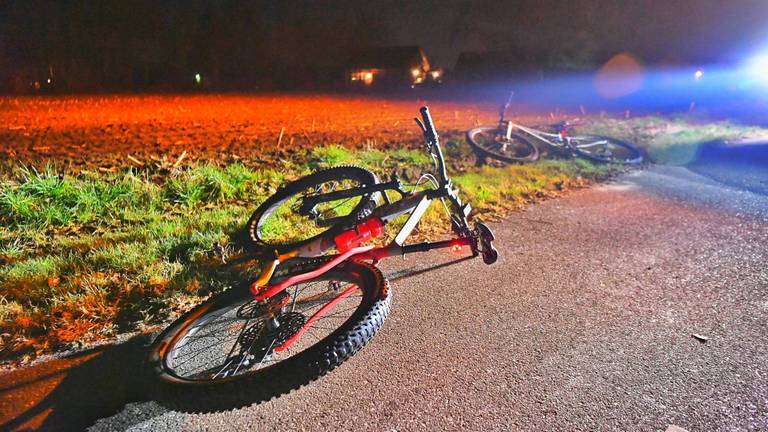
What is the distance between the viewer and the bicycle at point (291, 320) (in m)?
2.02

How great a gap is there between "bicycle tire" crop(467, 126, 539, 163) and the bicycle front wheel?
984mm

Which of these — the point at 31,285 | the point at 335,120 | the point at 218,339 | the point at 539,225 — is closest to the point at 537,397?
the point at 218,339

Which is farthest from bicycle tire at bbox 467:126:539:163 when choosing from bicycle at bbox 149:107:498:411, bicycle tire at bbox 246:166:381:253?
bicycle at bbox 149:107:498:411

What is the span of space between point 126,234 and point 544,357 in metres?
4.56

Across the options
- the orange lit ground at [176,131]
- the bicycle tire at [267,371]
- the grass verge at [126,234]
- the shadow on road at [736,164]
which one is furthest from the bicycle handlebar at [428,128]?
the shadow on road at [736,164]

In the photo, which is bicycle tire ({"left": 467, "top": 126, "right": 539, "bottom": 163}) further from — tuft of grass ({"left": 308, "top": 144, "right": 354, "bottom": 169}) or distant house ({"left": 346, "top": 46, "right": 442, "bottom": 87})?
distant house ({"left": 346, "top": 46, "right": 442, "bottom": 87})

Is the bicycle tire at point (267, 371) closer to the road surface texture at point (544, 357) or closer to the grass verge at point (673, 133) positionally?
the road surface texture at point (544, 357)

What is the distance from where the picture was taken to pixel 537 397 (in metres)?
2.49

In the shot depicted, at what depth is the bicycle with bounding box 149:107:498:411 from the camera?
2020 mm

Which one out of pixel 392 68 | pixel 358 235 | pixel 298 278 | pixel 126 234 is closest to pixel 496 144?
pixel 358 235

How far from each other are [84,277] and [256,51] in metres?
58.6

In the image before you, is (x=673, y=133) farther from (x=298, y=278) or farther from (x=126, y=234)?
(x=126, y=234)

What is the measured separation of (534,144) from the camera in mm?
10336

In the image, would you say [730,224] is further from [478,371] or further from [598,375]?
[478,371]
